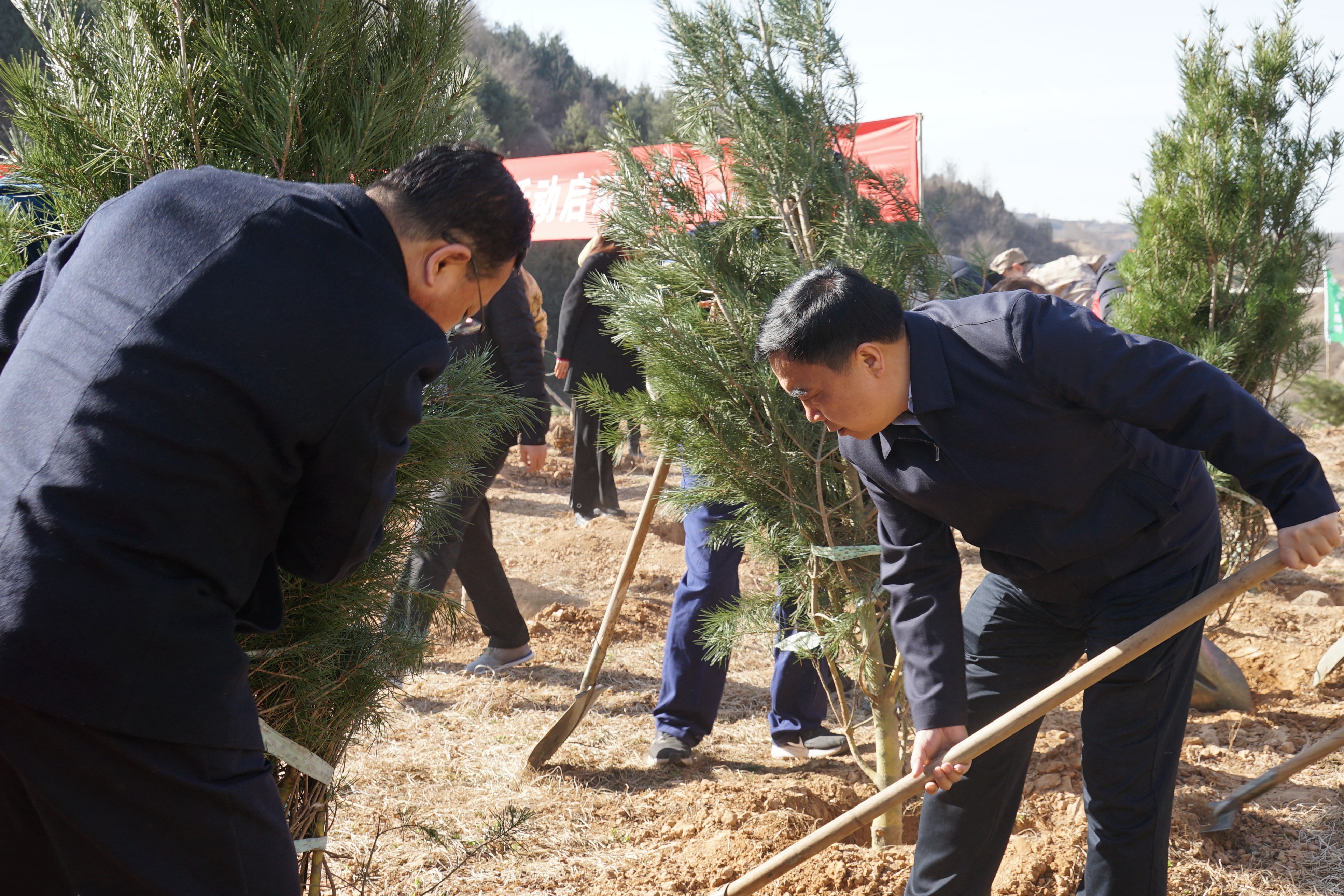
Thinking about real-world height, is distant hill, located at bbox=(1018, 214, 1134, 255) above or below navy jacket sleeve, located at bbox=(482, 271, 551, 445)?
above

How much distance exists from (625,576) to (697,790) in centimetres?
84

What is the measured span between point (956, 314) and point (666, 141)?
1.41 meters

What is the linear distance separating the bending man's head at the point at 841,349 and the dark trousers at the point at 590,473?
5.05m

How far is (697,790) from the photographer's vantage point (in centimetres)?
344

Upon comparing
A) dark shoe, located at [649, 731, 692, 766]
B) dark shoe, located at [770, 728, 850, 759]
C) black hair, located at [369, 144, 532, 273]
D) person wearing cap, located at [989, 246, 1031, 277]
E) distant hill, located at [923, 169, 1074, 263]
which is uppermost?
distant hill, located at [923, 169, 1074, 263]

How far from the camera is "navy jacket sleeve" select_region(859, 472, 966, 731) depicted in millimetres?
2309

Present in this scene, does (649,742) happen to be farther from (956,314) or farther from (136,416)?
(136,416)

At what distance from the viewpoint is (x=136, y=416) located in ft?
4.21

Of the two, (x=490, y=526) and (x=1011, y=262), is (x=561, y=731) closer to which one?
(x=490, y=526)

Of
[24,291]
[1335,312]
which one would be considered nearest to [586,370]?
[24,291]

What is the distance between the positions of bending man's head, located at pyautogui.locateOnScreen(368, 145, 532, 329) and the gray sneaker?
11.5ft

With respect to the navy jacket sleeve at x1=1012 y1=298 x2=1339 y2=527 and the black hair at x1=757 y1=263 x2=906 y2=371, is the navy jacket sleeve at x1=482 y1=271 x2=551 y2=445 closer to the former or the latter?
the black hair at x1=757 y1=263 x2=906 y2=371

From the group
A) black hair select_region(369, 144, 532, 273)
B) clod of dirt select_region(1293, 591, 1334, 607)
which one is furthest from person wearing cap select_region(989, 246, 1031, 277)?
black hair select_region(369, 144, 532, 273)

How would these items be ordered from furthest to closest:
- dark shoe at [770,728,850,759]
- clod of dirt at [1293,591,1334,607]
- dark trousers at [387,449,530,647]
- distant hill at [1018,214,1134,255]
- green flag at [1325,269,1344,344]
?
distant hill at [1018,214,1134,255]
green flag at [1325,269,1344,344]
clod of dirt at [1293,591,1334,607]
dark trousers at [387,449,530,647]
dark shoe at [770,728,850,759]
